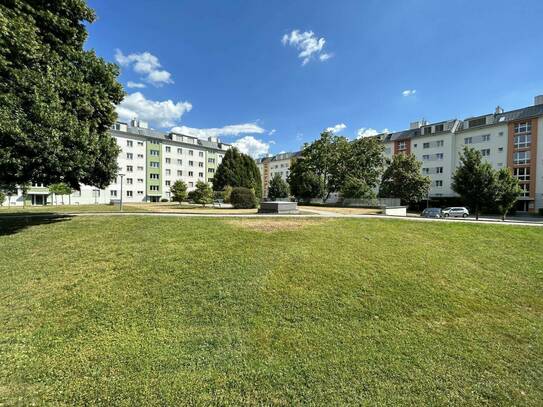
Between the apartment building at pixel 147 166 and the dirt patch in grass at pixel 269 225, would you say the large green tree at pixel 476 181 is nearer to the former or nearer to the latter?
the dirt patch in grass at pixel 269 225

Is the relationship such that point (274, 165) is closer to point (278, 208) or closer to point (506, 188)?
point (506, 188)

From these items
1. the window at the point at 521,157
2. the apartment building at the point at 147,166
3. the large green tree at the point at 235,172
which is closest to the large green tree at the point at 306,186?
the large green tree at the point at 235,172

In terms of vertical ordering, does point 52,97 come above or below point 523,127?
below

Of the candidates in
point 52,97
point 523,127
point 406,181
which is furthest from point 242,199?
point 523,127

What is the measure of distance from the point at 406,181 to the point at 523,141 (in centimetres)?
2129

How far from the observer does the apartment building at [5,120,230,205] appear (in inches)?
1973

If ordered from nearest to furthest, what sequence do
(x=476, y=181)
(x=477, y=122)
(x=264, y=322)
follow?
(x=264, y=322)
(x=476, y=181)
(x=477, y=122)

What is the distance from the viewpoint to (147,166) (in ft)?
191

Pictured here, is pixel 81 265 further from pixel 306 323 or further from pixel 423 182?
pixel 423 182

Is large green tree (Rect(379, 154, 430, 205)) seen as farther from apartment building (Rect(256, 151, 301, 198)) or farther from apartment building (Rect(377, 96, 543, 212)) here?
apartment building (Rect(256, 151, 301, 198))

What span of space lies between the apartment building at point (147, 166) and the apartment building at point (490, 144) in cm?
5197

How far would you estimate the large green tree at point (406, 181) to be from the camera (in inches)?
1609

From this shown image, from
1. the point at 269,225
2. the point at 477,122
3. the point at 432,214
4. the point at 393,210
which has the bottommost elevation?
the point at 432,214

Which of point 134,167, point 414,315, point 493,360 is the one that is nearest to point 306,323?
point 414,315
